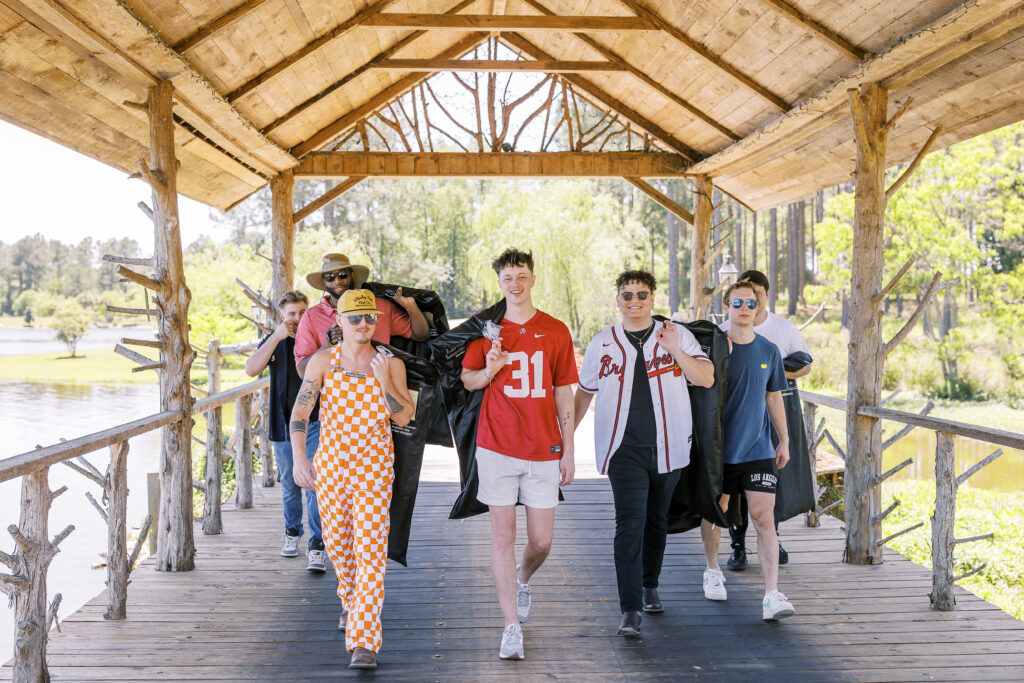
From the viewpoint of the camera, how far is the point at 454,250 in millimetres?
36406

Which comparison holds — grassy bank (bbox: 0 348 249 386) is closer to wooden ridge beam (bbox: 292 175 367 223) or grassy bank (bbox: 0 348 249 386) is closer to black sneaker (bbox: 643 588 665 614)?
wooden ridge beam (bbox: 292 175 367 223)

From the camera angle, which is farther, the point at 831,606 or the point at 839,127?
the point at 839,127

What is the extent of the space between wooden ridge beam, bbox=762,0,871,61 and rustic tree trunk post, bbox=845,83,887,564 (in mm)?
222

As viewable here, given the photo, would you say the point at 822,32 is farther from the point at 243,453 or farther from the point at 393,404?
the point at 243,453

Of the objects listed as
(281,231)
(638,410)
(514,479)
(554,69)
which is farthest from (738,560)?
(281,231)

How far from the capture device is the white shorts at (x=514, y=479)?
10.9ft

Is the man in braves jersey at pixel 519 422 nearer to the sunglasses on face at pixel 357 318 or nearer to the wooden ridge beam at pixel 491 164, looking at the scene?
the sunglasses on face at pixel 357 318

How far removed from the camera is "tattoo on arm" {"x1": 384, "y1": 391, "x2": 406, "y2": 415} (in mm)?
3316

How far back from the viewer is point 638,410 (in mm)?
3557

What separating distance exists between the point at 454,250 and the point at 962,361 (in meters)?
21.6

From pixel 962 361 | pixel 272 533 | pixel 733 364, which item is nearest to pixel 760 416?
pixel 733 364

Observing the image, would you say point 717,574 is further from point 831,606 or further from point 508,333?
point 508,333

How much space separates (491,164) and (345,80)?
1699 millimetres

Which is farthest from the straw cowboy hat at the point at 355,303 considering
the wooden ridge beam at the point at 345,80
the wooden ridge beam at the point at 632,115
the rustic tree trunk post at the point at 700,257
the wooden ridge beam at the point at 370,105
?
the rustic tree trunk post at the point at 700,257
